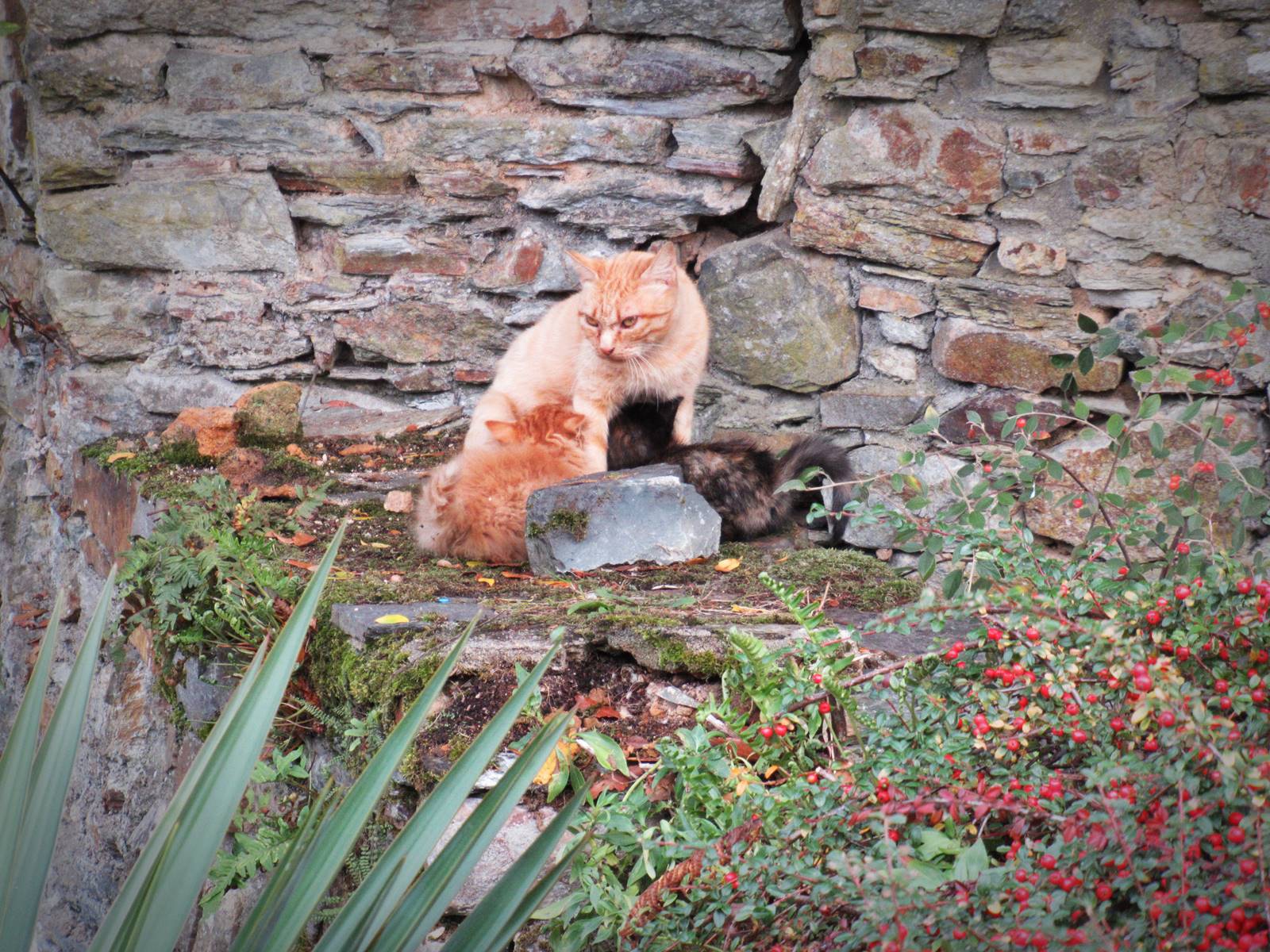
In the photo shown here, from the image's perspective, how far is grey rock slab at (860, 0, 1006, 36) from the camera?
11.9 ft

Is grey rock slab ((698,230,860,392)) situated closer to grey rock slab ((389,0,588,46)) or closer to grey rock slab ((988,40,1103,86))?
grey rock slab ((988,40,1103,86))

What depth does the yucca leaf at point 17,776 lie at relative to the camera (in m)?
1.41

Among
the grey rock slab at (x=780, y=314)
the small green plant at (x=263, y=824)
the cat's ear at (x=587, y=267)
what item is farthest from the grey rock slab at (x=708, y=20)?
the small green plant at (x=263, y=824)

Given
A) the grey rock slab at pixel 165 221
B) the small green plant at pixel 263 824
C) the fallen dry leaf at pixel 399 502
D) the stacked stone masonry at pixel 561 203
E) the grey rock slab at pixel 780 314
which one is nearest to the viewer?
the small green plant at pixel 263 824

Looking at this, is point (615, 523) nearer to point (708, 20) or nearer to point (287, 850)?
point (287, 850)

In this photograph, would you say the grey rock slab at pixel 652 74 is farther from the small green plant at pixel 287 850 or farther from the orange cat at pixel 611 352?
the small green plant at pixel 287 850

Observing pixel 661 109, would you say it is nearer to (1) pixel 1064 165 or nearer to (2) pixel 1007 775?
(1) pixel 1064 165

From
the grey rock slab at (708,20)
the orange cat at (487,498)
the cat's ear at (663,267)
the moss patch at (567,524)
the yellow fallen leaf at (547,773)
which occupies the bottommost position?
the orange cat at (487,498)

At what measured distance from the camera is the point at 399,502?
391 cm

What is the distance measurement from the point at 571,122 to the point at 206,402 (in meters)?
1.81

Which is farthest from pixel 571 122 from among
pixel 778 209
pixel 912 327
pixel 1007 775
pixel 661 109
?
pixel 1007 775

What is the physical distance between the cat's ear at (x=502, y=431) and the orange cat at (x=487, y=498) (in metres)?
0.09

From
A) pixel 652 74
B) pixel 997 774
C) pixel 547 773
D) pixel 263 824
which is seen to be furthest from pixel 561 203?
pixel 997 774

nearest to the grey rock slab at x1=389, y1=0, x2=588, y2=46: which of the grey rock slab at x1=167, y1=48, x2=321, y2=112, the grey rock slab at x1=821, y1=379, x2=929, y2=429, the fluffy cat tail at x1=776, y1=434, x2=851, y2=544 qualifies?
the grey rock slab at x1=167, y1=48, x2=321, y2=112
